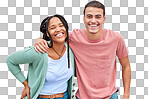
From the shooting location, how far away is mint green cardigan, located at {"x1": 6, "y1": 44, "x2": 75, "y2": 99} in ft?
7.94

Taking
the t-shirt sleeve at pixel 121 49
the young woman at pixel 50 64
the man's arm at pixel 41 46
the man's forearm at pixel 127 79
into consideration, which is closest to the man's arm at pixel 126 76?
the man's forearm at pixel 127 79

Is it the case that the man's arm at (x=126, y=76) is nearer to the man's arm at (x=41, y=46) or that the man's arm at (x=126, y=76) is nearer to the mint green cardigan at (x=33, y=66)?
the mint green cardigan at (x=33, y=66)

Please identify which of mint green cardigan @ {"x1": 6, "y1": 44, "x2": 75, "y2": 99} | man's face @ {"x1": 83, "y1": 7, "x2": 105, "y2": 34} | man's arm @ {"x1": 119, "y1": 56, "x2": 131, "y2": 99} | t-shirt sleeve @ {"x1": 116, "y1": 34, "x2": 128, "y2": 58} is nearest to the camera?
mint green cardigan @ {"x1": 6, "y1": 44, "x2": 75, "y2": 99}

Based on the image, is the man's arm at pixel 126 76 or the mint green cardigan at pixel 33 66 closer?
the mint green cardigan at pixel 33 66

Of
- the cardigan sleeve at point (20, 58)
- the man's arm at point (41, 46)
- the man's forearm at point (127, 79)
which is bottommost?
the man's forearm at point (127, 79)

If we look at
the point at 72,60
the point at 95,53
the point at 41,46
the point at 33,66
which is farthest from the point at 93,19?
the point at 33,66

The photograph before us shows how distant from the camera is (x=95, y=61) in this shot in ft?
8.60

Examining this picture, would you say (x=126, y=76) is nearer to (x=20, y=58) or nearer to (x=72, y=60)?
(x=72, y=60)

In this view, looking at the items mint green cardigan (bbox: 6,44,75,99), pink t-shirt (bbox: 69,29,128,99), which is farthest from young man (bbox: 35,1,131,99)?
mint green cardigan (bbox: 6,44,75,99)

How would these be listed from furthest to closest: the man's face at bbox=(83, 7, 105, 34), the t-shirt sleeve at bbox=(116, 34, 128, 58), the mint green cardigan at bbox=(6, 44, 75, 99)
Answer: the t-shirt sleeve at bbox=(116, 34, 128, 58) → the man's face at bbox=(83, 7, 105, 34) → the mint green cardigan at bbox=(6, 44, 75, 99)

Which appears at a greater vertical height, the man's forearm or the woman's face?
the woman's face

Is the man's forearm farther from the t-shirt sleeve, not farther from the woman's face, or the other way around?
the woman's face

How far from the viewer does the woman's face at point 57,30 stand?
2.43 metres

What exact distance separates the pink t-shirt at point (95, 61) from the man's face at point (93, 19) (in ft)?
0.46
